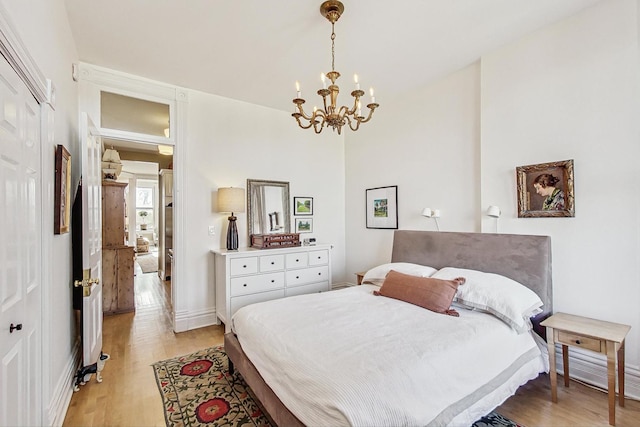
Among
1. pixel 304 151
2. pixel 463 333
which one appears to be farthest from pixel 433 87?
pixel 463 333

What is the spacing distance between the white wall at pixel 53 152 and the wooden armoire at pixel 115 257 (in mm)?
1716

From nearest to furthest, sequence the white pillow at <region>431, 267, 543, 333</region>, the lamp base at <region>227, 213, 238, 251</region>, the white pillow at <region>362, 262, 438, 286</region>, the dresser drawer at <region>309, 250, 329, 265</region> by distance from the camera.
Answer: the white pillow at <region>431, 267, 543, 333</region>
the white pillow at <region>362, 262, 438, 286</region>
the lamp base at <region>227, 213, 238, 251</region>
the dresser drawer at <region>309, 250, 329, 265</region>

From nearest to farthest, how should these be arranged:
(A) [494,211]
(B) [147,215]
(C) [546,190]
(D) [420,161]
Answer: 1. (C) [546,190]
2. (A) [494,211]
3. (D) [420,161]
4. (B) [147,215]

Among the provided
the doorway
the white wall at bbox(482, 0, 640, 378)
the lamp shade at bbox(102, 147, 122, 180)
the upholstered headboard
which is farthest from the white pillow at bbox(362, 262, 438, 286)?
the lamp shade at bbox(102, 147, 122, 180)

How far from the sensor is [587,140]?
238 centimetres

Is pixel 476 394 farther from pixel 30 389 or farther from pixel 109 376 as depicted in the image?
pixel 109 376

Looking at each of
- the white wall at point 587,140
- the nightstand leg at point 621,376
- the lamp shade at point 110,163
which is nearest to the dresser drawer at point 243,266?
the lamp shade at point 110,163

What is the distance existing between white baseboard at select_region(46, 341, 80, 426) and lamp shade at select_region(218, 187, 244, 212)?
191 centimetres

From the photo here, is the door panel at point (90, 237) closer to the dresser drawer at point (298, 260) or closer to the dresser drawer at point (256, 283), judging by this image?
the dresser drawer at point (256, 283)

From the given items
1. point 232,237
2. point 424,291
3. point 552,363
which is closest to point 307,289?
point 232,237

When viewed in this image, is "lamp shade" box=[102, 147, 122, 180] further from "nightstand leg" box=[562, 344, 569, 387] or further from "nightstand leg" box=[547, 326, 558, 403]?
"nightstand leg" box=[562, 344, 569, 387]

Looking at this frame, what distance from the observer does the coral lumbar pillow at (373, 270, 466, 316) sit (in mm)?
2348

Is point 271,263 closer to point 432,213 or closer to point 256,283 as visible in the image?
point 256,283

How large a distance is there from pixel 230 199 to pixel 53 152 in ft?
5.96
